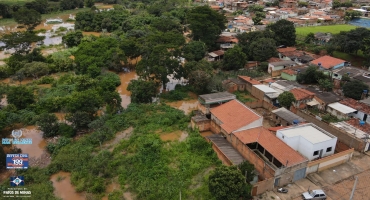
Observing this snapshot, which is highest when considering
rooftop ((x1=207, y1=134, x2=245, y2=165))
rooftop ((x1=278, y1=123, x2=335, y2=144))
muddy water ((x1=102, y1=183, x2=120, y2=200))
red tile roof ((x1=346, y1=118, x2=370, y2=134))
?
rooftop ((x1=278, y1=123, x2=335, y2=144))

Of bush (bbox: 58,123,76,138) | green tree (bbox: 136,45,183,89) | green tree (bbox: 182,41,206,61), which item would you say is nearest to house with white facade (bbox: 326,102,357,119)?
green tree (bbox: 136,45,183,89)

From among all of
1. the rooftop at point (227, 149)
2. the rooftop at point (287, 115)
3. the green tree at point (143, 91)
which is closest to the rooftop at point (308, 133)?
the rooftop at point (287, 115)

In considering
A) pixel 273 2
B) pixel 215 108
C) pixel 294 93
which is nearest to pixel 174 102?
pixel 215 108

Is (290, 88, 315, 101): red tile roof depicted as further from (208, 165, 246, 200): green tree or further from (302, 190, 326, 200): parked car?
(208, 165, 246, 200): green tree

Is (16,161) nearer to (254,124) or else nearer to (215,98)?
(215,98)

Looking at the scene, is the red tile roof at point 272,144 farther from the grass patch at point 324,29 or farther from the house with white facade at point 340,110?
the grass patch at point 324,29

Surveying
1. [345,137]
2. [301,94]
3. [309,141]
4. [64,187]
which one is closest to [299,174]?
[309,141]
